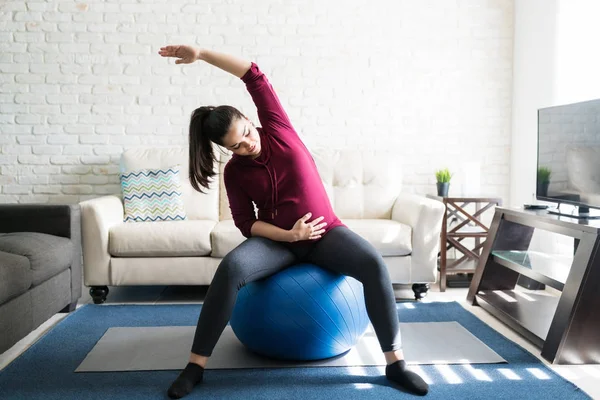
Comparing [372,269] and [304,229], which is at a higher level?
[304,229]

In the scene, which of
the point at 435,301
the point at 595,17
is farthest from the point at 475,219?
the point at 595,17

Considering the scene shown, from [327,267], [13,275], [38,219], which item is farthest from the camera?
[38,219]

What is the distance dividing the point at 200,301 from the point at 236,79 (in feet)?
5.46

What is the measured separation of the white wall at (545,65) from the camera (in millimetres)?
3246

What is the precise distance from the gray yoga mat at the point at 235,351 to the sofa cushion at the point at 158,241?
22.9 inches

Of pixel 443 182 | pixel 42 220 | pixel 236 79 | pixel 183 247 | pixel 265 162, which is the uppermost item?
pixel 236 79

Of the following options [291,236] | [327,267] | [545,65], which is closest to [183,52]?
[291,236]

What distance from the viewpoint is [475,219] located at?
3637 millimetres

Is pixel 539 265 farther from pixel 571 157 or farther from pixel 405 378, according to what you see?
pixel 405 378

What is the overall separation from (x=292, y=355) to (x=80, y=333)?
1.11m

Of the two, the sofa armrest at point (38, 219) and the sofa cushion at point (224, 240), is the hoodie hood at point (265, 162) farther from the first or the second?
the sofa armrest at point (38, 219)

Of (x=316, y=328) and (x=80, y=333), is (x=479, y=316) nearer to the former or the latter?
(x=316, y=328)

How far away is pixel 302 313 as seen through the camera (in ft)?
6.78

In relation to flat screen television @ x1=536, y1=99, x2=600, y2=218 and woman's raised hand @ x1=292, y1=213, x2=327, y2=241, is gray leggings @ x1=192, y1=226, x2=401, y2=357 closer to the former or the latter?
woman's raised hand @ x1=292, y1=213, x2=327, y2=241
